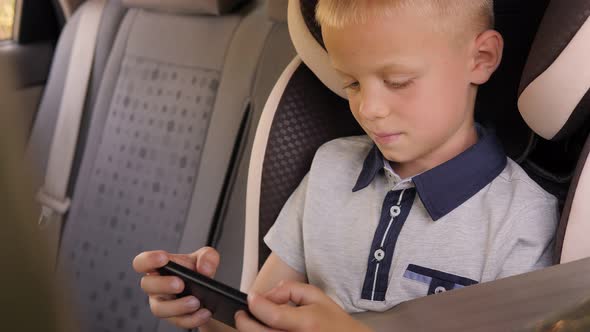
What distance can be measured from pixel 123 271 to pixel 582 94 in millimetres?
1367

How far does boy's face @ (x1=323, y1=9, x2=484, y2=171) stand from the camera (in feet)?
2.98

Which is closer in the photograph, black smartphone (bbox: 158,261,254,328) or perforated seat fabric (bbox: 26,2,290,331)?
black smartphone (bbox: 158,261,254,328)

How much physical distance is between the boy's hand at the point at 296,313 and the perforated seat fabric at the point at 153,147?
0.88 m

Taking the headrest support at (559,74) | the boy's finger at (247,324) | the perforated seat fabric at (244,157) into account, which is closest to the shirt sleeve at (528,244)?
the headrest support at (559,74)

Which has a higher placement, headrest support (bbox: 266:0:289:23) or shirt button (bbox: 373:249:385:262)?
headrest support (bbox: 266:0:289:23)

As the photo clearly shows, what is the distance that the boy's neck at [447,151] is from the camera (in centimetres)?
102

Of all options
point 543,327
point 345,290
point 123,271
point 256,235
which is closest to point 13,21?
point 123,271

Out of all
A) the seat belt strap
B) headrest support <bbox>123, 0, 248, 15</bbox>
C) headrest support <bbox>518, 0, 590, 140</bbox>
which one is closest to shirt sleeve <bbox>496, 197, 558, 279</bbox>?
headrest support <bbox>518, 0, 590, 140</bbox>

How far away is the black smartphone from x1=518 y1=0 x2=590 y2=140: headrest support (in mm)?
431

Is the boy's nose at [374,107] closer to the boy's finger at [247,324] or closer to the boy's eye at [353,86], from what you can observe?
the boy's eye at [353,86]

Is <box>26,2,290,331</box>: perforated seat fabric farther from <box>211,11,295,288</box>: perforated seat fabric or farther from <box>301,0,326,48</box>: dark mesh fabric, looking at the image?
<box>301,0,326,48</box>: dark mesh fabric

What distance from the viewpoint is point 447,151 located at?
1024 mm

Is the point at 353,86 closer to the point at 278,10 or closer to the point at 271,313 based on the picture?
the point at 271,313

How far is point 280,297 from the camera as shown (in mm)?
876
